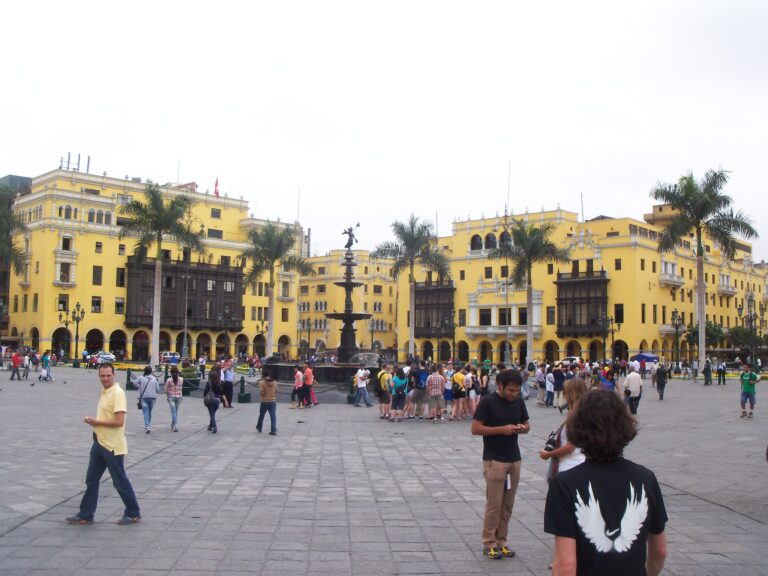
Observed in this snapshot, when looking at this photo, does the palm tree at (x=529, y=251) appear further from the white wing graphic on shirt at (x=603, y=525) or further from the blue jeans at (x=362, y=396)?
the white wing graphic on shirt at (x=603, y=525)

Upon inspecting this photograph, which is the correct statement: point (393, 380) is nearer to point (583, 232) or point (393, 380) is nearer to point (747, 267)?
point (583, 232)

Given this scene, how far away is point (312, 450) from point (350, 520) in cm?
611

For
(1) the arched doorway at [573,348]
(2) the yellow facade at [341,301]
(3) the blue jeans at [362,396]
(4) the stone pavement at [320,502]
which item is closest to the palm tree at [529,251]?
(1) the arched doorway at [573,348]

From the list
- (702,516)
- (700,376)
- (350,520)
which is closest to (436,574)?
(350,520)

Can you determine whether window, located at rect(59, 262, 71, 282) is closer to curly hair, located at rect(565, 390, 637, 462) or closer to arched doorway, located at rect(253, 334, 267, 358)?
arched doorway, located at rect(253, 334, 267, 358)

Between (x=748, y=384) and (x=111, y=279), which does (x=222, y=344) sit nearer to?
(x=111, y=279)

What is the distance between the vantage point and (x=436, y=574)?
20.6 feet

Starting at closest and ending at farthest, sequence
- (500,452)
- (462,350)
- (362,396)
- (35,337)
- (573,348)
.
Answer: (500,452)
(362,396)
(35,337)
(573,348)
(462,350)

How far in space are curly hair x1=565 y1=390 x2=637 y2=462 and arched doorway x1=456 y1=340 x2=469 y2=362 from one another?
7465 centimetres

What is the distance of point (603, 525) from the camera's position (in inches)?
123

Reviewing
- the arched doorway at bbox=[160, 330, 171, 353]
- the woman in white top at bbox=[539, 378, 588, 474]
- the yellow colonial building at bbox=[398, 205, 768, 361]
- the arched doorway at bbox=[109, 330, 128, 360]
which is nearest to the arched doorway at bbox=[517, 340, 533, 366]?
the yellow colonial building at bbox=[398, 205, 768, 361]

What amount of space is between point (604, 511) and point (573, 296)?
68879mm

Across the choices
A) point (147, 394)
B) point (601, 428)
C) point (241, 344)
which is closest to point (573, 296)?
point (241, 344)

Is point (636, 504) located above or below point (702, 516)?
above
